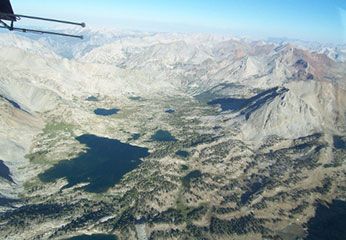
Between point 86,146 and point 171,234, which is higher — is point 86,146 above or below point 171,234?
below

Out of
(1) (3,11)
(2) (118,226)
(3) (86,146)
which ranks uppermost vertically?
(1) (3,11)

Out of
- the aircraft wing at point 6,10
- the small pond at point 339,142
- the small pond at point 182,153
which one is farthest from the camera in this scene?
the small pond at point 339,142

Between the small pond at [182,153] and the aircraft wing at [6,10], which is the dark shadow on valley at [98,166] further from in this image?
the aircraft wing at [6,10]

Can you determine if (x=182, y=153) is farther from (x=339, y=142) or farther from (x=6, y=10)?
(x=6, y=10)

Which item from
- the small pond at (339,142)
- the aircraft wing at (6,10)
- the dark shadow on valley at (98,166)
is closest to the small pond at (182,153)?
the dark shadow on valley at (98,166)

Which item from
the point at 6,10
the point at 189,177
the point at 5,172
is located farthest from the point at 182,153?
the point at 6,10

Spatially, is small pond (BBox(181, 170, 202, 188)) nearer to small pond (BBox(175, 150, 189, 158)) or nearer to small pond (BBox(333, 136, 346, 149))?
small pond (BBox(175, 150, 189, 158))

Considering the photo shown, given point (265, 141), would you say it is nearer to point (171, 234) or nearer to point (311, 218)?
point (311, 218)

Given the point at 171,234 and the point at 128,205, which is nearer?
the point at 171,234

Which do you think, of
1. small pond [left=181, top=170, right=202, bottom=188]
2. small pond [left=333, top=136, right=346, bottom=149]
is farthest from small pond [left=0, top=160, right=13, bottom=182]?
small pond [left=333, top=136, right=346, bottom=149]

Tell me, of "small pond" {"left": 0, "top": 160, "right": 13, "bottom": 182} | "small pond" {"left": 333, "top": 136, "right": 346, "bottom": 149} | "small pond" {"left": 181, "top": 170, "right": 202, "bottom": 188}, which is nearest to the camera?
"small pond" {"left": 0, "top": 160, "right": 13, "bottom": 182}

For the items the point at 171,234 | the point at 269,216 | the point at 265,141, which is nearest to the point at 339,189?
the point at 269,216
